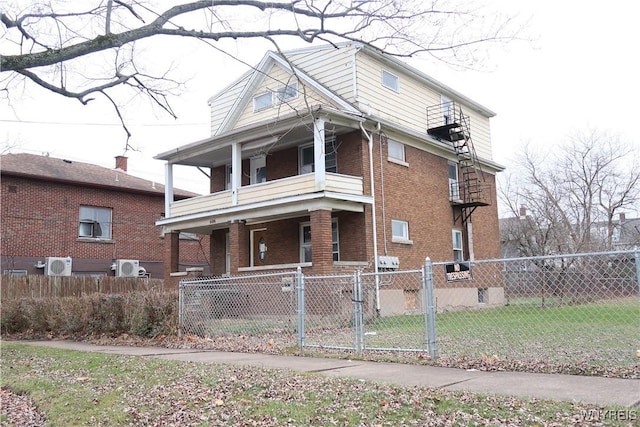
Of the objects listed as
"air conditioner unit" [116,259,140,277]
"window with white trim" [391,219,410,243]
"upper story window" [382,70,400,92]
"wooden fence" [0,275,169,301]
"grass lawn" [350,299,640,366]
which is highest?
"upper story window" [382,70,400,92]

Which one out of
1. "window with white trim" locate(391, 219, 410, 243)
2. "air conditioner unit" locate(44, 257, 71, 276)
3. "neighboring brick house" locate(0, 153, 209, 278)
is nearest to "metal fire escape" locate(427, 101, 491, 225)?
"window with white trim" locate(391, 219, 410, 243)

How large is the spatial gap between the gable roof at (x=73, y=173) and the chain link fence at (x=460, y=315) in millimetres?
12669

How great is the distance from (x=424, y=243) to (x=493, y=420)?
637 inches

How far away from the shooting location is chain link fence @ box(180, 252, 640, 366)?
8.08 meters

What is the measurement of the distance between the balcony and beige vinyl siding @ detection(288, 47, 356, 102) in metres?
3.60

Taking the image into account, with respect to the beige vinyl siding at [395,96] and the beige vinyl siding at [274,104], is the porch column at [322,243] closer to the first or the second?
the beige vinyl siding at [395,96]

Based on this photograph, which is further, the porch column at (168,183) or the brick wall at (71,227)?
the brick wall at (71,227)

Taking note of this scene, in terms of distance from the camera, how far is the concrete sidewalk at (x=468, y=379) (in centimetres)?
557

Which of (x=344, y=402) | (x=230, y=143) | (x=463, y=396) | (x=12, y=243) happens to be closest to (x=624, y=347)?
(x=463, y=396)

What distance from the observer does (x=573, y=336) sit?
10914 millimetres

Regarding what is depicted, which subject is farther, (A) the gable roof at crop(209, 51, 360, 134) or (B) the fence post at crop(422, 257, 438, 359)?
(A) the gable roof at crop(209, 51, 360, 134)

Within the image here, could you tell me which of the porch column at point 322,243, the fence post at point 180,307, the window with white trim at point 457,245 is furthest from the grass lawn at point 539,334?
the window with white trim at point 457,245

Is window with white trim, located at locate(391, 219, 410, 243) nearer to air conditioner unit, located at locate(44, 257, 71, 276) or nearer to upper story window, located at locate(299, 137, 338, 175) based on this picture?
upper story window, located at locate(299, 137, 338, 175)

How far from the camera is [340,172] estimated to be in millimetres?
19250
